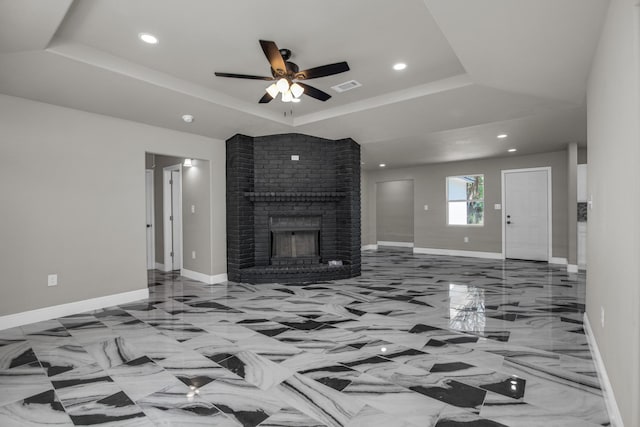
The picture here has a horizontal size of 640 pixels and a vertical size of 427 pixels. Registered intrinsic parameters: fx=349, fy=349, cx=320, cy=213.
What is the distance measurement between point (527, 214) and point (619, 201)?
254 inches

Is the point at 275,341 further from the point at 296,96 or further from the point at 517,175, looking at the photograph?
the point at 517,175

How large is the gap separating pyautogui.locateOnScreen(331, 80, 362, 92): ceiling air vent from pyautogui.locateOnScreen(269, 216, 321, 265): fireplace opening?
2.42 metres

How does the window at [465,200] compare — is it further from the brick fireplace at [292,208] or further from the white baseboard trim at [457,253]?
the brick fireplace at [292,208]

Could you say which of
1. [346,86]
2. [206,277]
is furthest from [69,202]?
[346,86]

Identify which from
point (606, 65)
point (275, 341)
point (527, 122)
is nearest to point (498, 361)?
point (275, 341)

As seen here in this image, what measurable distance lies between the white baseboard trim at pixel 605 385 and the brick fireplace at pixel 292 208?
346 cm

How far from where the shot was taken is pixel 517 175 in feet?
25.1

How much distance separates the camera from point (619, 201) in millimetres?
1802

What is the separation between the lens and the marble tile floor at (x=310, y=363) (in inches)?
76.6

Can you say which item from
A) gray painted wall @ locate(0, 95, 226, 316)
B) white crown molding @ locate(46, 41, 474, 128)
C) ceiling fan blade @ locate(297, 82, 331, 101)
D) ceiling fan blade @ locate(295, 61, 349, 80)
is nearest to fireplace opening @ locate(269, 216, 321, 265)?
white crown molding @ locate(46, 41, 474, 128)

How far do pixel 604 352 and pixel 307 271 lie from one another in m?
3.85

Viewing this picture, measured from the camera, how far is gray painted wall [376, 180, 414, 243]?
10570mm

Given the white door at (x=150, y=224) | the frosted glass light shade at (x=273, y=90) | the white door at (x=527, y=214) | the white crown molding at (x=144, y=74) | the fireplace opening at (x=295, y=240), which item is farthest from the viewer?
the white door at (x=527, y=214)

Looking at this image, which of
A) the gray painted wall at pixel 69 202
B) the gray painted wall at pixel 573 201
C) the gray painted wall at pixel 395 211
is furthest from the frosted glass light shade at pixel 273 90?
the gray painted wall at pixel 395 211
